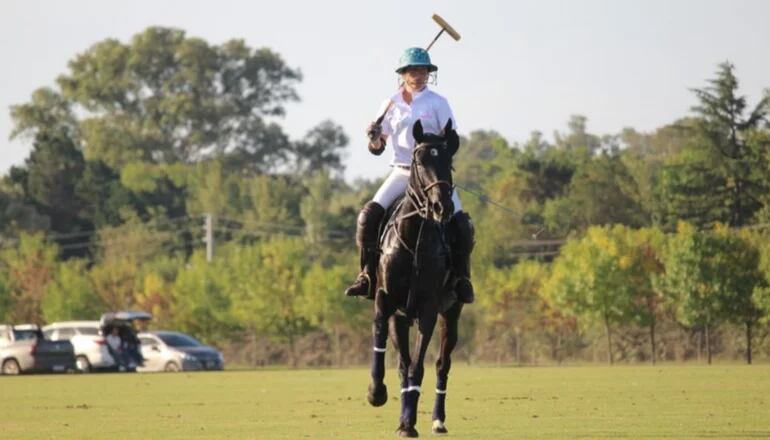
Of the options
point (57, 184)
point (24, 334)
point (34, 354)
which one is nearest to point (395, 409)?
point (34, 354)

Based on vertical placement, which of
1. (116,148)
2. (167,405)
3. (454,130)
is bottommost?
(167,405)

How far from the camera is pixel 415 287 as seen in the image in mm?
18344

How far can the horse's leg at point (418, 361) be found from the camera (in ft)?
59.3

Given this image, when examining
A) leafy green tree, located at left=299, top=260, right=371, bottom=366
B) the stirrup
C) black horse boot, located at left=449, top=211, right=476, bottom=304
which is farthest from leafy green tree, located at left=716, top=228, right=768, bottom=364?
black horse boot, located at left=449, top=211, right=476, bottom=304

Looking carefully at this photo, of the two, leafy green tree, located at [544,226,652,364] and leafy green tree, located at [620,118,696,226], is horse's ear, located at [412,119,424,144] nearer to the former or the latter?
leafy green tree, located at [544,226,652,364]

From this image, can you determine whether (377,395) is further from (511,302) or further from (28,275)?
(28,275)

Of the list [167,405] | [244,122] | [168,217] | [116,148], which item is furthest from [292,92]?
[167,405]

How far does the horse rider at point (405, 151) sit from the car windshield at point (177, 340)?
4232 centimetres

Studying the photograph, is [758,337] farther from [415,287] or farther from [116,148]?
[116,148]

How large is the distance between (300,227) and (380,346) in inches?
3815

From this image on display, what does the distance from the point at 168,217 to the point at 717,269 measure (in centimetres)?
6641

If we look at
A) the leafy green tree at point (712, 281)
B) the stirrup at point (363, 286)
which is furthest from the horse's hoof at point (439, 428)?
the leafy green tree at point (712, 281)

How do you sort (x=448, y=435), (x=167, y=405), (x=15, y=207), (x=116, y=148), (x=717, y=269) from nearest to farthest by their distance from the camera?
1. (x=448, y=435)
2. (x=167, y=405)
3. (x=717, y=269)
4. (x=15, y=207)
5. (x=116, y=148)

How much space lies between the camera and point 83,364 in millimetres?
57906
